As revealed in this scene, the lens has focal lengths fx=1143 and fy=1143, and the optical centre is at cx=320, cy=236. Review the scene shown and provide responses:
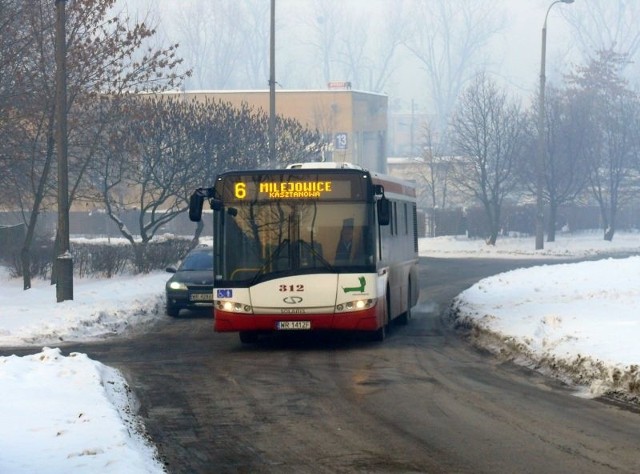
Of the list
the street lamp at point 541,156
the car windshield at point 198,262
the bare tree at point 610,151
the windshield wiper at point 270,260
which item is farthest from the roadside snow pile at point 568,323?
the bare tree at point 610,151

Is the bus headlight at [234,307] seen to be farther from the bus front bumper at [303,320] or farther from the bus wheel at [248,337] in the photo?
the bus wheel at [248,337]

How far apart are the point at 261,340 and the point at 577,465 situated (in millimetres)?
11363

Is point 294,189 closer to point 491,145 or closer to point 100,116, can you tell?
point 100,116

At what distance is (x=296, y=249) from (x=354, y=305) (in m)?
1.24

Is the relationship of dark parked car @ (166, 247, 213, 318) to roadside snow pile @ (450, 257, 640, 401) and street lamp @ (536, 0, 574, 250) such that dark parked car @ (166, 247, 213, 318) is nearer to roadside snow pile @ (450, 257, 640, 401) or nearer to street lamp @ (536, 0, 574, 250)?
roadside snow pile @ (450, 257, 640, 401)

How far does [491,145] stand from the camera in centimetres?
6122

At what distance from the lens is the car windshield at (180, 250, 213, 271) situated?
86.2 feet

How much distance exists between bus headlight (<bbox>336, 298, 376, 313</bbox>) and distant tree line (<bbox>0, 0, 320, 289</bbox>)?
1361cm

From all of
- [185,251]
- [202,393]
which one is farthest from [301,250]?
[185,251]

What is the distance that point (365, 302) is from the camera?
1762cm

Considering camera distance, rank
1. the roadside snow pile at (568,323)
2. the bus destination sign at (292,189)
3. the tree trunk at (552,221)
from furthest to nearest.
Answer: the tree trunk at (552,221)
the bus destination sign at (292,189)
the roadside snow pile at (568,323)

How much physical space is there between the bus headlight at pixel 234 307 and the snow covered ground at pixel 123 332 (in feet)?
9.83

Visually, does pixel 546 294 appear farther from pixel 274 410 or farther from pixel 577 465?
pixel 577 465

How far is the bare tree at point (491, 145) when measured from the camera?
6081 cm
